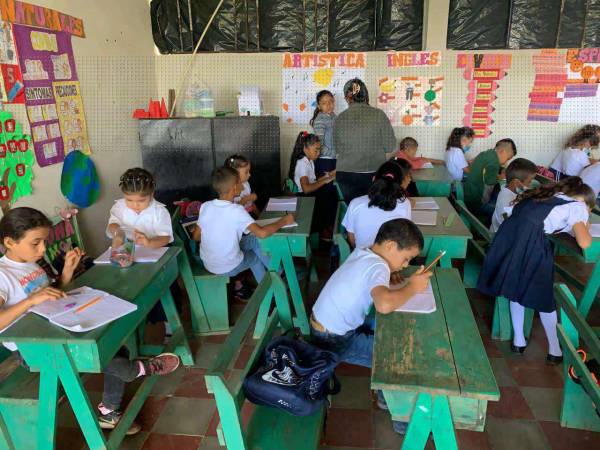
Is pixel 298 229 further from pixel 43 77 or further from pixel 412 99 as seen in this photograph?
pixel 412 99

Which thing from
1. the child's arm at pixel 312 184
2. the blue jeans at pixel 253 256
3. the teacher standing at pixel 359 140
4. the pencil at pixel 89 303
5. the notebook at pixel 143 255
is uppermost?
the teacher standing at pixel 359 140

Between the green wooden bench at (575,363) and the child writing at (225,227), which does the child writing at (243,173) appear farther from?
the green wooden bench at (575,363)

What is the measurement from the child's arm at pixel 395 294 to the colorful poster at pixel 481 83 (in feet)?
11.9

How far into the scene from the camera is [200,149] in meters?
4.15

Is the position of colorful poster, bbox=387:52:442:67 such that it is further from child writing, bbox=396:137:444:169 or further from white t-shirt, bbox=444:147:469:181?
white t-shirt, bbox=444:147:469:181

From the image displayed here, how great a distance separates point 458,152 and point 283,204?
2.27m

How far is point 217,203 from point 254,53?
2734 mm

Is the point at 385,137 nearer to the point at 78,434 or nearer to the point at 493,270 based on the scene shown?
the point at 493,270

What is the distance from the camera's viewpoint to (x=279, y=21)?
4762 mm

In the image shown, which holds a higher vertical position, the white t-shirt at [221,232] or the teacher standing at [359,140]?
the teacher standing at [359,140]

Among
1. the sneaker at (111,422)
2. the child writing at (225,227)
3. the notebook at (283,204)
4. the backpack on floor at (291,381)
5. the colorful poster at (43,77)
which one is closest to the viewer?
the backpack on floor at (291,381)

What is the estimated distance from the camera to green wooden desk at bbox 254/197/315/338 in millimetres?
2686

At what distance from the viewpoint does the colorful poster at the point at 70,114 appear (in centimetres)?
323

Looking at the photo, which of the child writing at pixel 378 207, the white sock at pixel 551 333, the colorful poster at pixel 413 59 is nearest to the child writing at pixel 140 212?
the child writing at pixel 378 207
